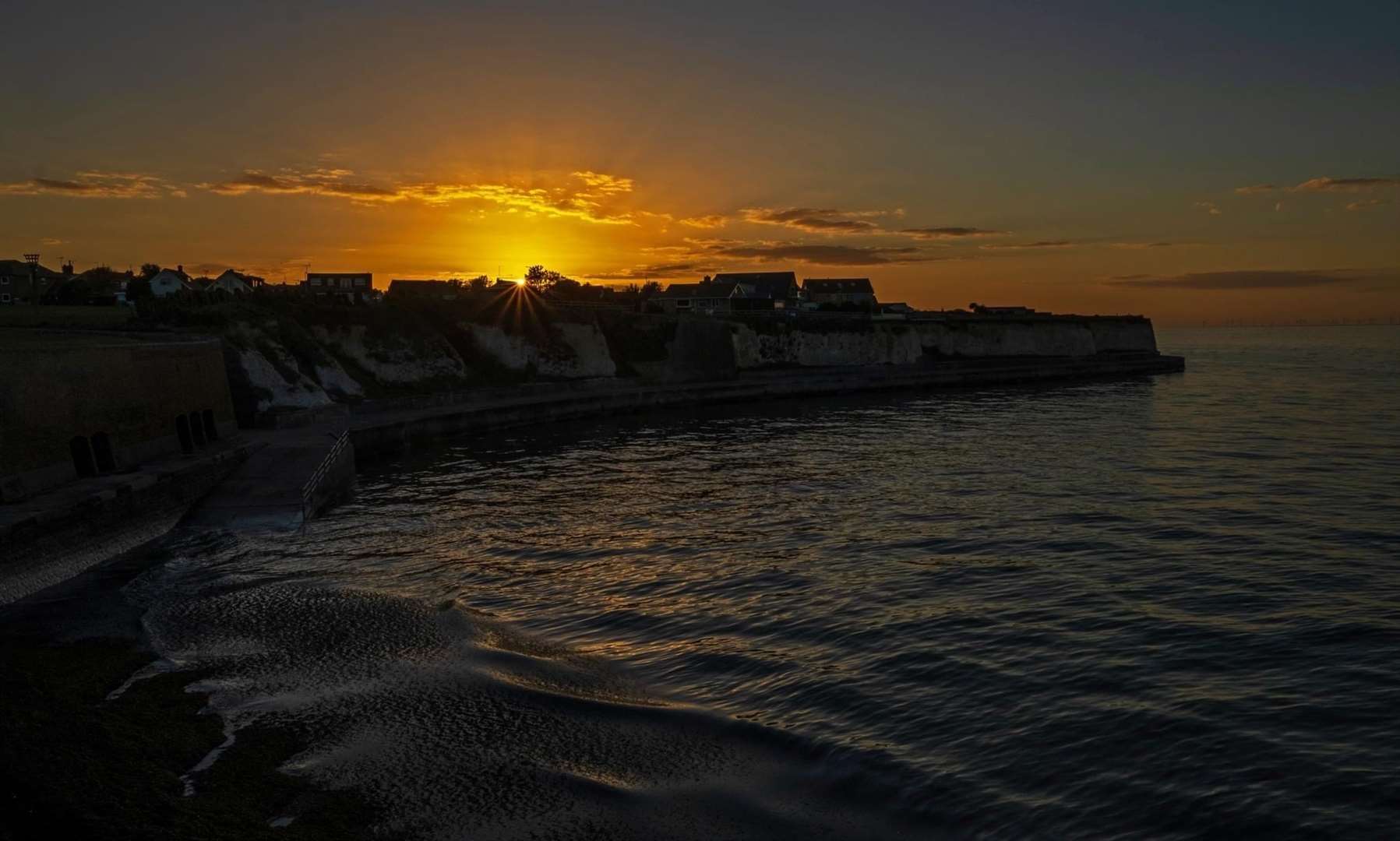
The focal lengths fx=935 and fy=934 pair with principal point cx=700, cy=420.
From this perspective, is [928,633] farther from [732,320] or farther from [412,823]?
[732,320]

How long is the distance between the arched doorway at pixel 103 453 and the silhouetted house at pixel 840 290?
13919 centimetres

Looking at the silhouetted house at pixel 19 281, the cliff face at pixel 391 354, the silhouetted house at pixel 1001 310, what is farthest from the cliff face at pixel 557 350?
the silhouetted house at pixel 1001 310

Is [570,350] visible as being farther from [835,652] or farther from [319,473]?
[835,652]

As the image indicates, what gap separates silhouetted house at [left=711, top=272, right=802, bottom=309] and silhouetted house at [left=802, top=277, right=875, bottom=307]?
14.6m

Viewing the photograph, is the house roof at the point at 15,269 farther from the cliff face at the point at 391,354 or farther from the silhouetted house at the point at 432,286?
the cliff face at the point at 391,354

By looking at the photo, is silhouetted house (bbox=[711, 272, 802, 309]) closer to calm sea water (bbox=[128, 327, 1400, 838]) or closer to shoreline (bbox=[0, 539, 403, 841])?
calm sea water (bbox=[128, 327, 1400, 838])

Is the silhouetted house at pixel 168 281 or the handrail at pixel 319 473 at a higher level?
the silhouetted house at pixel 168 281

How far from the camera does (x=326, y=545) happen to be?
2552 centimetres

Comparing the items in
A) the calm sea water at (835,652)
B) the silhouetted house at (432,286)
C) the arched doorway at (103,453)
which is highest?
the silhouetted house at (432,286)

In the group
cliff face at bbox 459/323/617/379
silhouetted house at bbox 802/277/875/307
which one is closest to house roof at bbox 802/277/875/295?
silhouetted house at bbox 802/277/875/307

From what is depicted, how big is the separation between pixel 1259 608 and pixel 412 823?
16.1 m

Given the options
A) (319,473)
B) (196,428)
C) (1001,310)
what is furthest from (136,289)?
(1001,310)

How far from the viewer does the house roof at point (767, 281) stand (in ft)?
478

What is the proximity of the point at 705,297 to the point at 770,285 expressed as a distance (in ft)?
38.5
